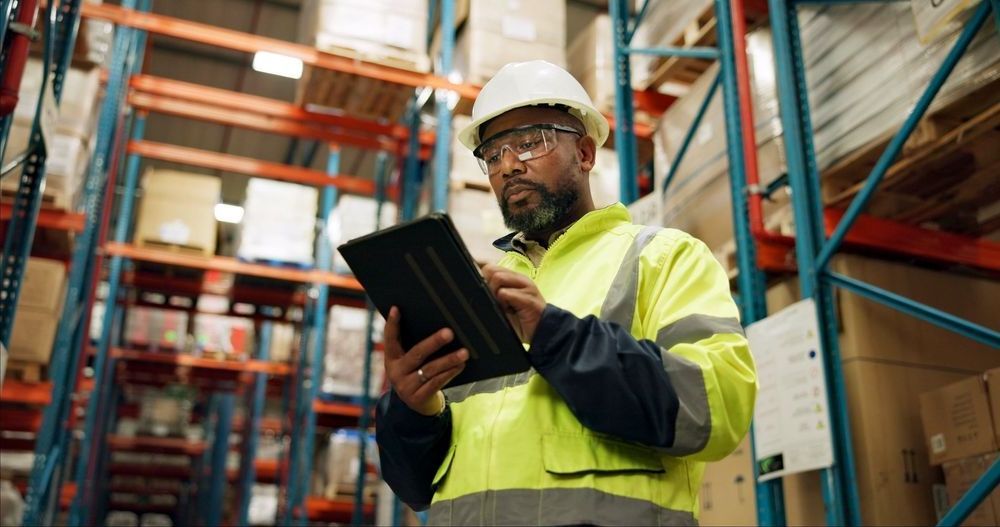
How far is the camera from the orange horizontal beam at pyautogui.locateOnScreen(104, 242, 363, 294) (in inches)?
349

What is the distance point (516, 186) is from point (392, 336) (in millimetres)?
484

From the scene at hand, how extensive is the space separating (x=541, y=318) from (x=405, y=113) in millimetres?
8164

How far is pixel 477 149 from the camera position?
211 cm

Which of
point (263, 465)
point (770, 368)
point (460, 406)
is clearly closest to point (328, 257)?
point (263, 465)

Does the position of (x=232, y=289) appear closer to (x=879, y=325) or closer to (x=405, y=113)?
(x=405, y=113)

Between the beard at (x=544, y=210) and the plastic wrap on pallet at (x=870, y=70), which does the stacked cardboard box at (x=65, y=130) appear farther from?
the beard at (x=544, y=210)

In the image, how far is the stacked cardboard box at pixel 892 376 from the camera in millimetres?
3730

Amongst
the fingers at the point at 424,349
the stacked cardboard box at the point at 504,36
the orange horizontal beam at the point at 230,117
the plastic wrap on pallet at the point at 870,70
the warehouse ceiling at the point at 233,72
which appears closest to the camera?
the fingers at the point at 424,349

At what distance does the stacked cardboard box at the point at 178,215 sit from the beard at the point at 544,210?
7677mm

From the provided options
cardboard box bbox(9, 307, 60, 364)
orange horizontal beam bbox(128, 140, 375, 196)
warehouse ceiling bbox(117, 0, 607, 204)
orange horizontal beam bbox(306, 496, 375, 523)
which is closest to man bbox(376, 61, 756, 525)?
cardboard box bbox(9, 307, 60, 364)

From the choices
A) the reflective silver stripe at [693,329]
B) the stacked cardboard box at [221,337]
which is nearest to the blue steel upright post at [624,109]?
the reflective silver stripe at [693,329]

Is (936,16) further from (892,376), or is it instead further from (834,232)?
(892,376)

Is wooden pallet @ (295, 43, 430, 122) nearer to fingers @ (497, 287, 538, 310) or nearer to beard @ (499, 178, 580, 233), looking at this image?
beard @ (499, 178, 580, 233)

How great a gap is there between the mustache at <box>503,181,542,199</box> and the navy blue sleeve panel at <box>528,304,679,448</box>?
49cm
